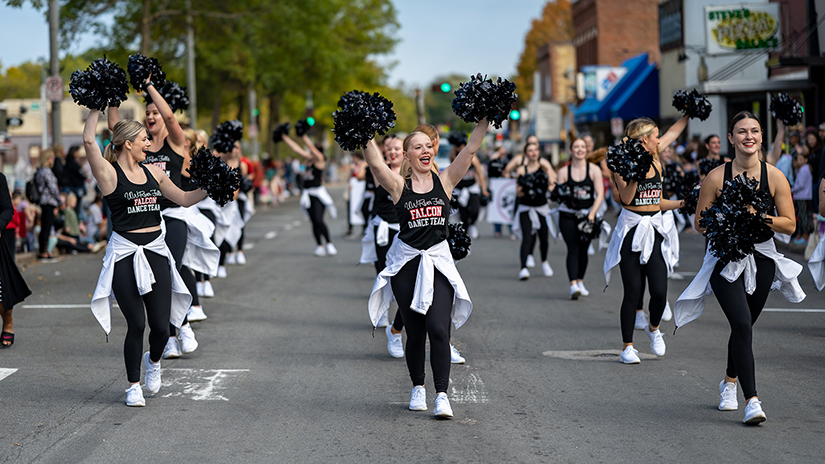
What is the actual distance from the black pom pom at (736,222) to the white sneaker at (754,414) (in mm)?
882

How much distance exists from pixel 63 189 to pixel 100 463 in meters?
14.1

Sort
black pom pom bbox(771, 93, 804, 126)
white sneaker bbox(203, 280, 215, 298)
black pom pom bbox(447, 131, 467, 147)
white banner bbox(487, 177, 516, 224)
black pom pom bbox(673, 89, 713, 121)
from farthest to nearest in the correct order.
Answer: white banner bbox(487, 177, 516, 224) < black pom pom bbox(447, 131, 467, 147) < white sneaker bbox(203, 280, 215, 298) < black pom pom bbox(673, 89, 713, 121) < black pom pom bbox(771, 93, 804, 126)

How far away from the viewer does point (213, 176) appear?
6.56m

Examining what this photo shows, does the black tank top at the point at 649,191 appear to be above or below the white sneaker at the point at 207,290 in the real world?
above

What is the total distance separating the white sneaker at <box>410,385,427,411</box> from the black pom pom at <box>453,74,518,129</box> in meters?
1.79

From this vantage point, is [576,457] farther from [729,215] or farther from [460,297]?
[729,215]

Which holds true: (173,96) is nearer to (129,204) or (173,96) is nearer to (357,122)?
(129,204)

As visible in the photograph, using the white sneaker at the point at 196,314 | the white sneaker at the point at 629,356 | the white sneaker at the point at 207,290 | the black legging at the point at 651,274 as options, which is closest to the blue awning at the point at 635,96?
the white sneaker at the point at 207,290

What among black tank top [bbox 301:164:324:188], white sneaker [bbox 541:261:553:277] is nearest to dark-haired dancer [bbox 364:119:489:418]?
white sneaker [bbox 541:261:553:277]

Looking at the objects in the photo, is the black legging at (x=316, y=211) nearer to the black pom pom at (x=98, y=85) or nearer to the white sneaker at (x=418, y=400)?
the black pom pom at (x=98, y=85)

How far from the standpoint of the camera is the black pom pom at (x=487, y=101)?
19.5 ft

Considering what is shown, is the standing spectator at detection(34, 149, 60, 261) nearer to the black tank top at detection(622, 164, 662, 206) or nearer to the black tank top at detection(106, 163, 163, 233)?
the black tank top at detection(106, 163, 163, 233)

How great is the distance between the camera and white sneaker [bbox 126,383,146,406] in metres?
6.45

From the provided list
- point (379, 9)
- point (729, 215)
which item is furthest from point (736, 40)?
point (379, 9)
